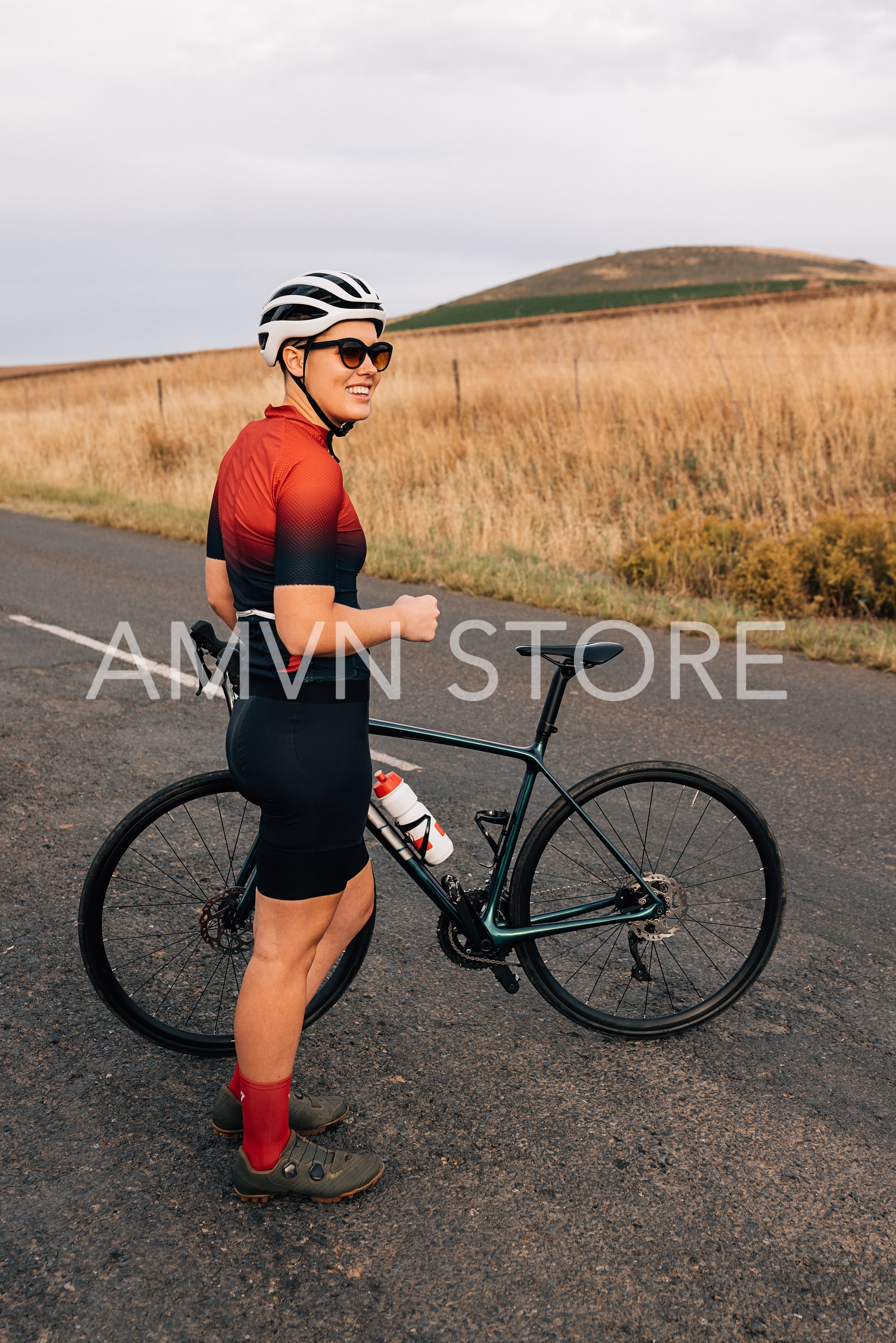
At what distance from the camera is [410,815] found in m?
2.81

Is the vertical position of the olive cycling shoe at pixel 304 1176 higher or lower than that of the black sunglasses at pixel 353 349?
lower

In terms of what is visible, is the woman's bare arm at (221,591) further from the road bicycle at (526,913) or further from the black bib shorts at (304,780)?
the black bib shorts at (304,780)

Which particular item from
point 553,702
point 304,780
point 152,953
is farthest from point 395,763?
point 304,780

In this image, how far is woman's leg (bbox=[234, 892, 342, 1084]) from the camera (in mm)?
2338

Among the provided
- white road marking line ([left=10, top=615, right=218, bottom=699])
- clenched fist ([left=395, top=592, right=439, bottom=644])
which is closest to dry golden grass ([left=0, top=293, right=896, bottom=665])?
white road marking line ([left=10, top=615, right=218, bottom=699])

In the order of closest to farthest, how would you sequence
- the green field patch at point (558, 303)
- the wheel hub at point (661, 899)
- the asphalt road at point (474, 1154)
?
the asphalt road at point (474, 1154) < the wheel hub at point (661, 899) < the green field patch at point (558, 303)

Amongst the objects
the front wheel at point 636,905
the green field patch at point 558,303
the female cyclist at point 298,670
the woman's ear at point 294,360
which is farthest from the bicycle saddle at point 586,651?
the green field patch at point 558,303

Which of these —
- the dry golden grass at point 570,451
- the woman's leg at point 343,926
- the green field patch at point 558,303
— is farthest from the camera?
the green field patch at point 558,303

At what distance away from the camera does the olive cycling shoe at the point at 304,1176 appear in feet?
8.01

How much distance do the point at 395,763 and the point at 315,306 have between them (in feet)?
11.2

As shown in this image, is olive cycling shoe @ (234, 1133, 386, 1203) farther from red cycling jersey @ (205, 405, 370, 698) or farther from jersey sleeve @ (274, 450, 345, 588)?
jersey sleeve @ (274, 450, 345, 588)

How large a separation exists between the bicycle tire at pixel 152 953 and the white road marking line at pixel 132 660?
204cm

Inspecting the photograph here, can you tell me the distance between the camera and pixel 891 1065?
299cm

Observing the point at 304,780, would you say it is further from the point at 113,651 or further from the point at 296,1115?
the point at 113,651
